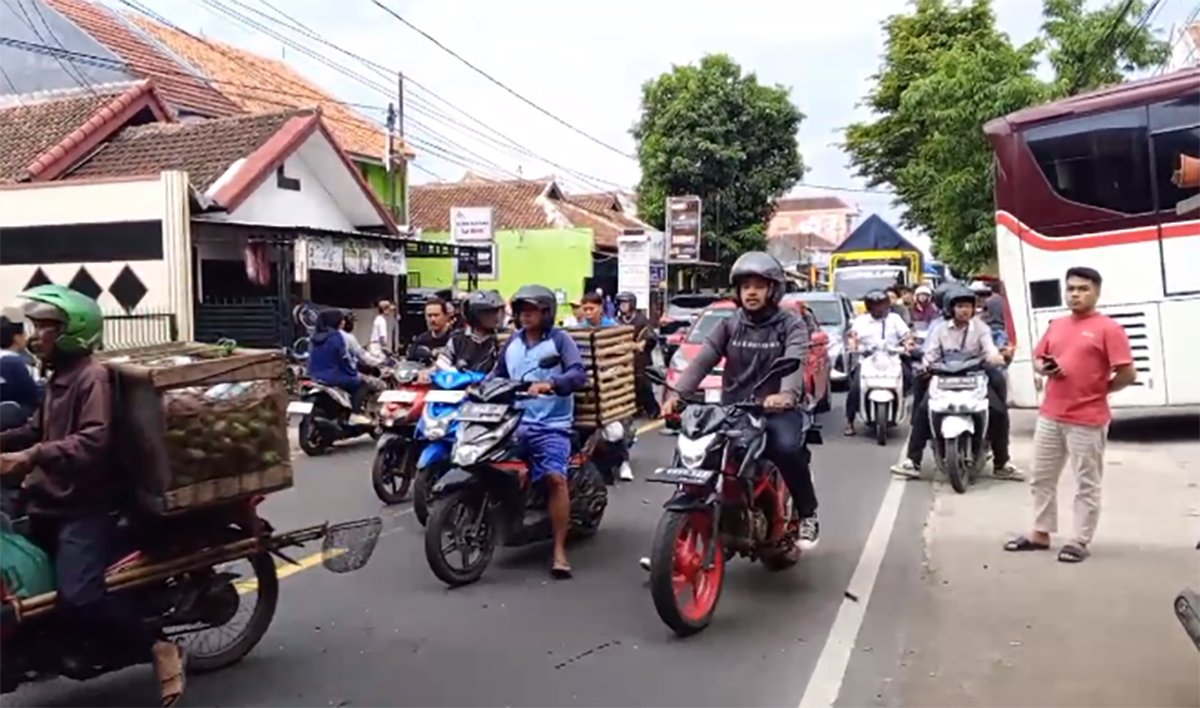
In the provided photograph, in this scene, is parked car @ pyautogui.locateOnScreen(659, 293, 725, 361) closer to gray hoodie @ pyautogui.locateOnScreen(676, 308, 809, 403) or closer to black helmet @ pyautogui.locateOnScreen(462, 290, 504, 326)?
black helmet @ pyautogui.locateOnScreen(462, 290, 504, 326)

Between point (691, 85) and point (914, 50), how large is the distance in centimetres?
658

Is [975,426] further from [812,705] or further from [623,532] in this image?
[812,705]

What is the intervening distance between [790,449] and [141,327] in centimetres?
1296

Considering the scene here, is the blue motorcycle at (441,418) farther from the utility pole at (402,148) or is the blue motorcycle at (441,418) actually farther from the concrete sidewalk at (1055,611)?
the utility pole at (402,148)

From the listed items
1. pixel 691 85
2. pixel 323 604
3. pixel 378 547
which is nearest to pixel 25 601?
pixel 323 604

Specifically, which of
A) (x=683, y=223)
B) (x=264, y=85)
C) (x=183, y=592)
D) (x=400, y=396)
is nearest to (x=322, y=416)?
(x=400, y=396)

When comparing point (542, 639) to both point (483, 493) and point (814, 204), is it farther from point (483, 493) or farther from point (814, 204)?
point (814, 204)

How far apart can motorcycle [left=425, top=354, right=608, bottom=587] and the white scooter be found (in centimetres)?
648

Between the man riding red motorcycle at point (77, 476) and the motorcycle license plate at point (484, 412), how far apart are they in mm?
2288

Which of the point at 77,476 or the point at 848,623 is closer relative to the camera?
the point at 77,476

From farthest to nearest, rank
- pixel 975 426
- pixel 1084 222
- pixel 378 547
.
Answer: pixel 1084 222, pixel 975 426, pixel 378 547

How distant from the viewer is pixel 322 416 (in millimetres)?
11828

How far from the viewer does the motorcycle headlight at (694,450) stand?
540 cm

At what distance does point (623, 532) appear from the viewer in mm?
7785
